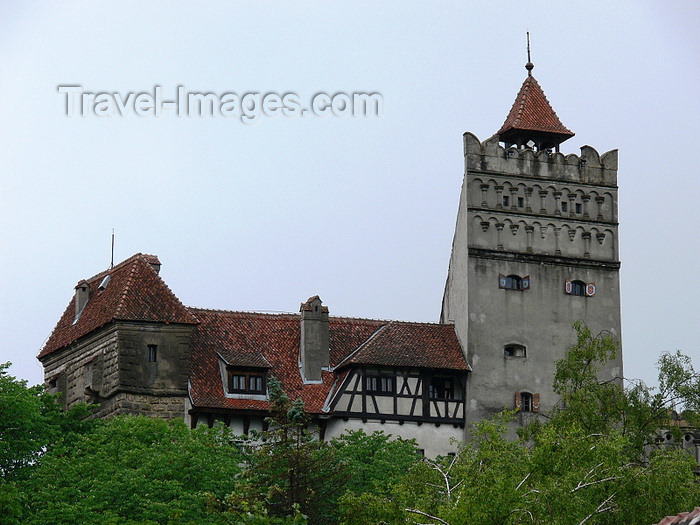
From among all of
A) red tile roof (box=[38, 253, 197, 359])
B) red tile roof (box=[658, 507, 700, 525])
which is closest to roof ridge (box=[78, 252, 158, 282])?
red tile roof (box=[38, 253, 197, 359])

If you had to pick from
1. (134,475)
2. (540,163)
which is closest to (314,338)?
(540,163)

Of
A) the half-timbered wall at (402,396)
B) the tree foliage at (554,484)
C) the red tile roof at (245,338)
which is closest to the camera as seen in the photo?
the tree foliage at (554,484)

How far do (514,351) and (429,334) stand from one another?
3.24 metres

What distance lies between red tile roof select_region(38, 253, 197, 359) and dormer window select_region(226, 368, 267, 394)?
7.72ft

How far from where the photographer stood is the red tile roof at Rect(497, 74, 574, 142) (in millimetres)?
69375

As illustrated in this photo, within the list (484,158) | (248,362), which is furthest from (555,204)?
(248,362)

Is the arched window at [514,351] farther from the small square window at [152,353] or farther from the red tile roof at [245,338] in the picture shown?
the small square window at [152,353]

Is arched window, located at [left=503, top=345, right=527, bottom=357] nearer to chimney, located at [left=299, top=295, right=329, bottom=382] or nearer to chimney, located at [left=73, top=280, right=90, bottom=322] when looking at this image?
chimney, located at [left=299, top=295, right=329, bottom=382]

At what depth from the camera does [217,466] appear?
53.3 m

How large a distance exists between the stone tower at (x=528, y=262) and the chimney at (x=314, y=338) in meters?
5.24

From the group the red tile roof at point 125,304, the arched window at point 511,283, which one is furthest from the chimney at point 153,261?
the arched window at point 511,283

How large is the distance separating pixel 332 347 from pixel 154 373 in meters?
7.37

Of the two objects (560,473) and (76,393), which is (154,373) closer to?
(76,393)

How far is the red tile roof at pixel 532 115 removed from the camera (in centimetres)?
6938
